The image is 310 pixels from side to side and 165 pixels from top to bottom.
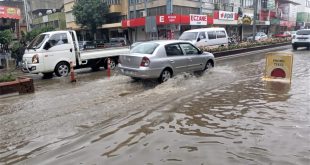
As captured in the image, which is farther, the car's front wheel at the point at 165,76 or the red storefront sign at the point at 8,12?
the red storefront sign at the point at 8,12

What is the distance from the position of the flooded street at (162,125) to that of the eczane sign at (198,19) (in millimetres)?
29086

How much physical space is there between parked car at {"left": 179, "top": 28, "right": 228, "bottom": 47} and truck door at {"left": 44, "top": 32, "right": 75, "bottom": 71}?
8.29 meters

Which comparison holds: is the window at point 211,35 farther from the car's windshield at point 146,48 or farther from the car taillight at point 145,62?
the car taillight at point 145,62

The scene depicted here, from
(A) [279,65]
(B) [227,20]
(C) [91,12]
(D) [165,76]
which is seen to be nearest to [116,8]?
(C) [91,12]

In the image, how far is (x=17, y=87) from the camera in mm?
9562

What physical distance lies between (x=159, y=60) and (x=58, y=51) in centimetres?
524

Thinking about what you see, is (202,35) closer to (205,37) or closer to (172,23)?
(205,37)

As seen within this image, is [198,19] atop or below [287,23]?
below

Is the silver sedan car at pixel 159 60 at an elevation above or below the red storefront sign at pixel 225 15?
below

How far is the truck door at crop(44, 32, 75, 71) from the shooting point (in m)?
13.0

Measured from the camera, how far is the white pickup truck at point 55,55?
1278 centimetres

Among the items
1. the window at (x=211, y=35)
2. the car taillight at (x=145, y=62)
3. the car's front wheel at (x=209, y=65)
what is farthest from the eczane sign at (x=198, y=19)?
the car taillight at (x=145, y=62)

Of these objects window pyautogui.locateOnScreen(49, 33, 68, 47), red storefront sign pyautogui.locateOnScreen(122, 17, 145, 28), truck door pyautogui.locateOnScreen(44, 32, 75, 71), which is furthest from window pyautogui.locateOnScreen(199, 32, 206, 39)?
red storefront sign pyautogui.locateOnScreen(122, 17, 145, 28)

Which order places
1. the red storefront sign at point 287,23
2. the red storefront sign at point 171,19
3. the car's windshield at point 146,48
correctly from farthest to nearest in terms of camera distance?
the red storefront sign at point 287,23
the red storefront sign at point 171,19
the car's windshield at point 146,48
